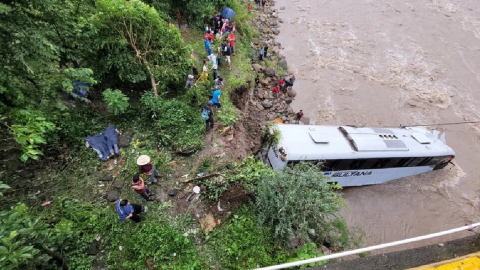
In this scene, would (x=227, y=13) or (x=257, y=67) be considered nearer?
(x=227, y=13)

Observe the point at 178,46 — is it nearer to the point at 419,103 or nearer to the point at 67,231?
the point at 67,231

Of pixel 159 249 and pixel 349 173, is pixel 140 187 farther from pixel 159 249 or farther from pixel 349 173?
pixel 349 173

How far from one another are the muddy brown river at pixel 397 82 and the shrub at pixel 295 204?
3601 millimetres

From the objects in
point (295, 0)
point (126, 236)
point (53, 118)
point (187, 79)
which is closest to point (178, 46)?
point (187, 79)

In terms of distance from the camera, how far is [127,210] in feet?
20.8

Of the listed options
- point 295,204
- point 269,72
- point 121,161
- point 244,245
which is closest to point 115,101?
point 121,161

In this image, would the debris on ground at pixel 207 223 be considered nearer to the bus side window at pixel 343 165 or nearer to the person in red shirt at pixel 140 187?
the person in red shirt at pixel 140 187

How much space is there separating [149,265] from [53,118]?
5.02 m

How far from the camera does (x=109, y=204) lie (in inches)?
281

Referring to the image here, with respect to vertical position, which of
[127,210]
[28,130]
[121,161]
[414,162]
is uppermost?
[28,130]

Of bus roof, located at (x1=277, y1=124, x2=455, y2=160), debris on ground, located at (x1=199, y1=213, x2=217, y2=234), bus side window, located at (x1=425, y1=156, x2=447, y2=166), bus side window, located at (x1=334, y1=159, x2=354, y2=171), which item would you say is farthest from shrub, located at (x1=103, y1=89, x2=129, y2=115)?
bus side window, located at (x1=425, y1=156, x2=447, y2=166)

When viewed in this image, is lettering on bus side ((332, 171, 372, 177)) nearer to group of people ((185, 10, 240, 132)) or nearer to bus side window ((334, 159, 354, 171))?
bus side window ((334, 159, 354, 171))

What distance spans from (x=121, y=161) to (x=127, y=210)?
2226 mm

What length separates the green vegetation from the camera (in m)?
5.55
